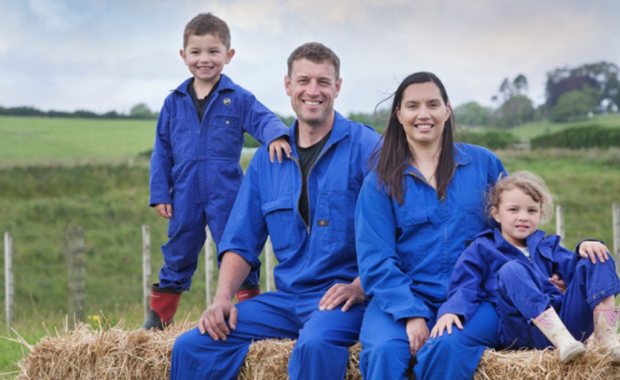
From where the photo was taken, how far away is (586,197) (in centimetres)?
3009

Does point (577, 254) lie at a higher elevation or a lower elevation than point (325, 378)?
higher

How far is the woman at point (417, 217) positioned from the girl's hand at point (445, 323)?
5 cm

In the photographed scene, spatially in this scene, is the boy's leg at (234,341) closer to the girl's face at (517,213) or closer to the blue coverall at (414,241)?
the blue coverall at (414,241)

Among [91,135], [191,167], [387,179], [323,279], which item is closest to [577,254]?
[387,179]

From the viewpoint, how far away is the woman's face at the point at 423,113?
12.9ft

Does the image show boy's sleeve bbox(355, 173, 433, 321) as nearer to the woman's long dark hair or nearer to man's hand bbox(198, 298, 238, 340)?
the woman's long dark hair

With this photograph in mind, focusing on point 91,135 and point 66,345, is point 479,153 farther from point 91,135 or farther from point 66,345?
point 91,135

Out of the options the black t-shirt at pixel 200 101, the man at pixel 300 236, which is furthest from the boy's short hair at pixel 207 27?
the man at pixel 300 236

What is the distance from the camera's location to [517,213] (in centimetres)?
382

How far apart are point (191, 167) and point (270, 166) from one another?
0.80 m

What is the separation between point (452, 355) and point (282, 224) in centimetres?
127

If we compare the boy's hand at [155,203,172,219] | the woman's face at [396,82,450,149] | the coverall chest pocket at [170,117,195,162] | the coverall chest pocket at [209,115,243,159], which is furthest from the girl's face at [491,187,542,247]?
the boy's hand at [155,203,172,219]

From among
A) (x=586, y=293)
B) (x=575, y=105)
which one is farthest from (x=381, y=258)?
(x=575, y=105)

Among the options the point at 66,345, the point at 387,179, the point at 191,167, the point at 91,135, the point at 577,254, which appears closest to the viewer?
the point at 577,254
